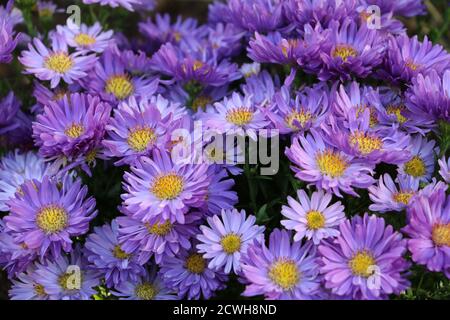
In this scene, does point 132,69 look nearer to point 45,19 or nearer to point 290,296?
point 45,19

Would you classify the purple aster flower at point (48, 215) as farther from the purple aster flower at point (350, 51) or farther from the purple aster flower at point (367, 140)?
the purple aster flower at point (350, 51)

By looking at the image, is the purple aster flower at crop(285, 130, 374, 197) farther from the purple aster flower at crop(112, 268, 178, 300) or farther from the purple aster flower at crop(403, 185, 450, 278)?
the purple aster flower at crop(112, 268, 178, 300)

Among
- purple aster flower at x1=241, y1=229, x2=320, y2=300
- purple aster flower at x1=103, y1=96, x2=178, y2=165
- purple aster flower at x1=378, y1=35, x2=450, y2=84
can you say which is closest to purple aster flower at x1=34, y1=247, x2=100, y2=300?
purple aster flower at x1=103, y1=96, x2=178, y2=165

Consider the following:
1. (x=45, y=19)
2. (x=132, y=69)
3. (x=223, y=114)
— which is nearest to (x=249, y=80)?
(x=223, y=114)

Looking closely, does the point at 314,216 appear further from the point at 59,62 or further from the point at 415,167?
the point at 59,62

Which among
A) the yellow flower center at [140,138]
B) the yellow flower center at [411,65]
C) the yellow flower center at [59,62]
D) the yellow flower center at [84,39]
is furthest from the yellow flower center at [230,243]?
the yellow flower center at [84,39]
